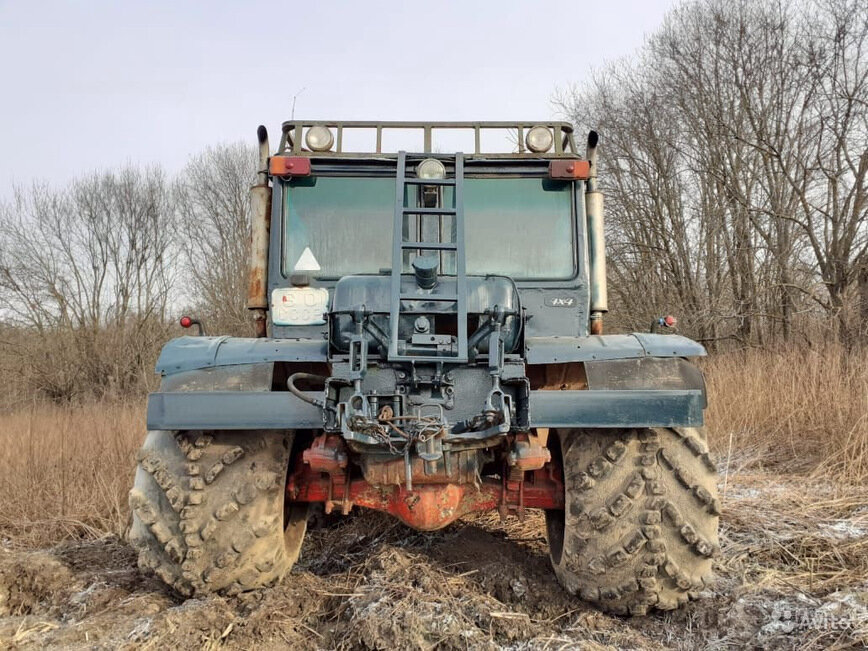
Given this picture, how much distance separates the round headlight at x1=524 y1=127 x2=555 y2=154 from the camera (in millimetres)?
3768

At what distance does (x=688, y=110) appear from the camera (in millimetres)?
14102

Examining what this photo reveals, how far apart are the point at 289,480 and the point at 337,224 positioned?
1.44 metres

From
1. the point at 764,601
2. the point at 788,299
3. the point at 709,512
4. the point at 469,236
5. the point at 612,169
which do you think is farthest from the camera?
the point at 612,169

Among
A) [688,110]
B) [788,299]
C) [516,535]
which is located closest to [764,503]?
[516,535]

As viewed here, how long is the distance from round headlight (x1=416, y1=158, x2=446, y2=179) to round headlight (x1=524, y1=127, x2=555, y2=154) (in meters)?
0.58

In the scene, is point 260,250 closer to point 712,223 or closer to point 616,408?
point 616,408

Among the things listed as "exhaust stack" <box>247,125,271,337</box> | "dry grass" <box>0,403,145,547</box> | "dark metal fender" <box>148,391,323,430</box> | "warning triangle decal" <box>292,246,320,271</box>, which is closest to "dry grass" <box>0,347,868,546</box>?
"dry grass" <box>0,403,145,547</box>

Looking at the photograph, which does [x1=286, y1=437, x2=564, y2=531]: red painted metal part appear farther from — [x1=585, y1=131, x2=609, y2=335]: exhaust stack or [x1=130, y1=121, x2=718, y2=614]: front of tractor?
[x1=585, y1=131, x2=609, y2=335]: exhaust stack

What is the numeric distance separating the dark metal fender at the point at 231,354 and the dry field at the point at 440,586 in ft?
3.35

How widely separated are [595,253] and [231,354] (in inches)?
80.5

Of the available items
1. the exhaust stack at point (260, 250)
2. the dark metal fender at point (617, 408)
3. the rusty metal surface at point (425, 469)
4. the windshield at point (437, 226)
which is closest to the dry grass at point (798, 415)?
the windshield at point (437, 226)

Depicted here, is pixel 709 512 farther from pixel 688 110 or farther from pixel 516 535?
pixel 688 110

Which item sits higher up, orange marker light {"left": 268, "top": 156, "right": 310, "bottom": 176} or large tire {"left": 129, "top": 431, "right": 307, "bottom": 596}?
orange marker light {"left": 268, "top": 156, "right": 310, "bottom": 176}

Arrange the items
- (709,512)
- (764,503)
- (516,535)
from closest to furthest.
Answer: (709,512) < (516,535) < (764,503)
